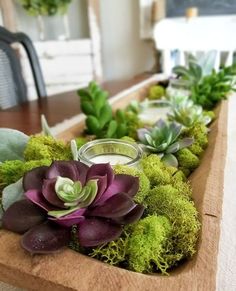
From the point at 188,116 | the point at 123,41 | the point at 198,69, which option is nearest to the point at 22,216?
the point at 188,116

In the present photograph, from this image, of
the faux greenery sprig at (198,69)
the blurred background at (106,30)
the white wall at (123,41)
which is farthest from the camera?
the white wall at (123,41)

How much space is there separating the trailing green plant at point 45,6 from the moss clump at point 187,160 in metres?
1.96

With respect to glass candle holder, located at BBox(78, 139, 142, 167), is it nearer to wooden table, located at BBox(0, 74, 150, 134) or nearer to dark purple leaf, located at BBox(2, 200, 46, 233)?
dark purple leaf, located at BBox(2, 200, 46, 233)

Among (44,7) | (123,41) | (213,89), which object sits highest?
(44,7)

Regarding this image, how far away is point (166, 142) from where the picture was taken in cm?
38

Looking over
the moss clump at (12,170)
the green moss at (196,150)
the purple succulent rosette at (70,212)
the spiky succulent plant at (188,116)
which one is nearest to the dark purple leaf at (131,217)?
the purple succulent rosette at (70,212)

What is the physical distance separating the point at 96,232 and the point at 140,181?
7 centimetres

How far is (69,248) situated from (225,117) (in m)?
0.41

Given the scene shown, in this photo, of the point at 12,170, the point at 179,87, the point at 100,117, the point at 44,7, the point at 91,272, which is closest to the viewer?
the point at 91,272

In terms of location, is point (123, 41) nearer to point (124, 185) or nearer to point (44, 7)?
point (44, 7)

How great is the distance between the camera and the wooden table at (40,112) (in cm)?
62

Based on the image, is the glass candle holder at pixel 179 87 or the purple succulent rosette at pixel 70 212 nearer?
the purple succulent rosette at pixel 70 212

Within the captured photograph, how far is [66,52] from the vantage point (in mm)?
2223

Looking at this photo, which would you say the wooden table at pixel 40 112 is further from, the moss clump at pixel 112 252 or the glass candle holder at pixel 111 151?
the moss clump at pixel 112 252
